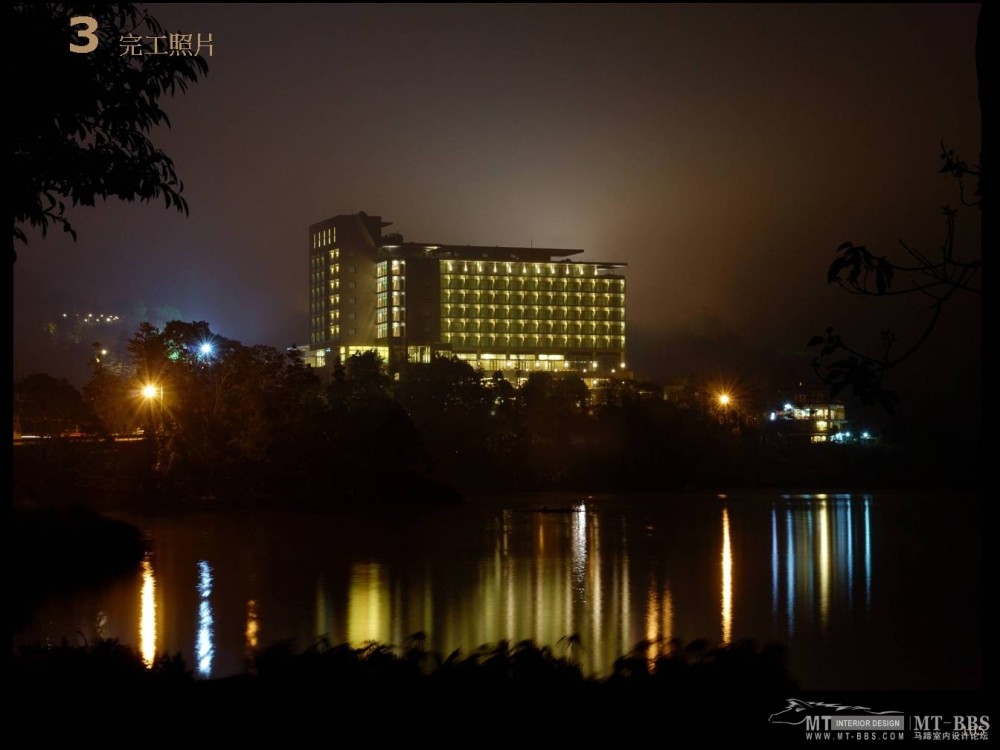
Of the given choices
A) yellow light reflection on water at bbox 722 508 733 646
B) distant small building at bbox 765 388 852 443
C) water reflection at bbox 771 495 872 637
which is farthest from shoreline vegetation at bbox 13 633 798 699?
distant small building at bbox 765 388 852 443

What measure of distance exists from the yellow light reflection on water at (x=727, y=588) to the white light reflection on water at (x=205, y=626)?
34.8 ft

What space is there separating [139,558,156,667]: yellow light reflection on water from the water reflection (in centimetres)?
1536

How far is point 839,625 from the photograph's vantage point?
3011cm

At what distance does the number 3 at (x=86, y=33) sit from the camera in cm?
1212

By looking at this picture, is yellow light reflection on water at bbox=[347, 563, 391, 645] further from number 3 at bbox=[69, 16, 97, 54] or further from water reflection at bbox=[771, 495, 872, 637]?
number 3 at bbox=[69, 16, 97, 54]

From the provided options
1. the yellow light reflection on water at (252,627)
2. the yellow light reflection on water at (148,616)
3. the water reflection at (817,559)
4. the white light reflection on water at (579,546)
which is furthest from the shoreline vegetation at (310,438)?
the yellow light reflection on water at (252,627)

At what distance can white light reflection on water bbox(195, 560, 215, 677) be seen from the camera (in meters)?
23.4

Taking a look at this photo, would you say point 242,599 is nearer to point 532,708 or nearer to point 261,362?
point 532,708

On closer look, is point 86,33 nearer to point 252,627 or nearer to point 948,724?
point 948,724

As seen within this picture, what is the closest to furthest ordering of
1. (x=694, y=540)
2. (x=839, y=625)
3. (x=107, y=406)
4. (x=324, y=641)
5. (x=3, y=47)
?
(x=3, y=47)
(x=324, y=641)
(x=839, y=625)
(x=694, y=540)
(x=107, y=406)

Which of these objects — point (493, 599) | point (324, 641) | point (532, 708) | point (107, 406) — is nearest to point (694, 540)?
point (493, 599)

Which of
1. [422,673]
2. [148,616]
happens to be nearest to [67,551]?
[148,616]

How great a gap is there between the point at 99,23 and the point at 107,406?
53.6 metres

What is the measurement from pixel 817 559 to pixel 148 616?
88.4 ft
